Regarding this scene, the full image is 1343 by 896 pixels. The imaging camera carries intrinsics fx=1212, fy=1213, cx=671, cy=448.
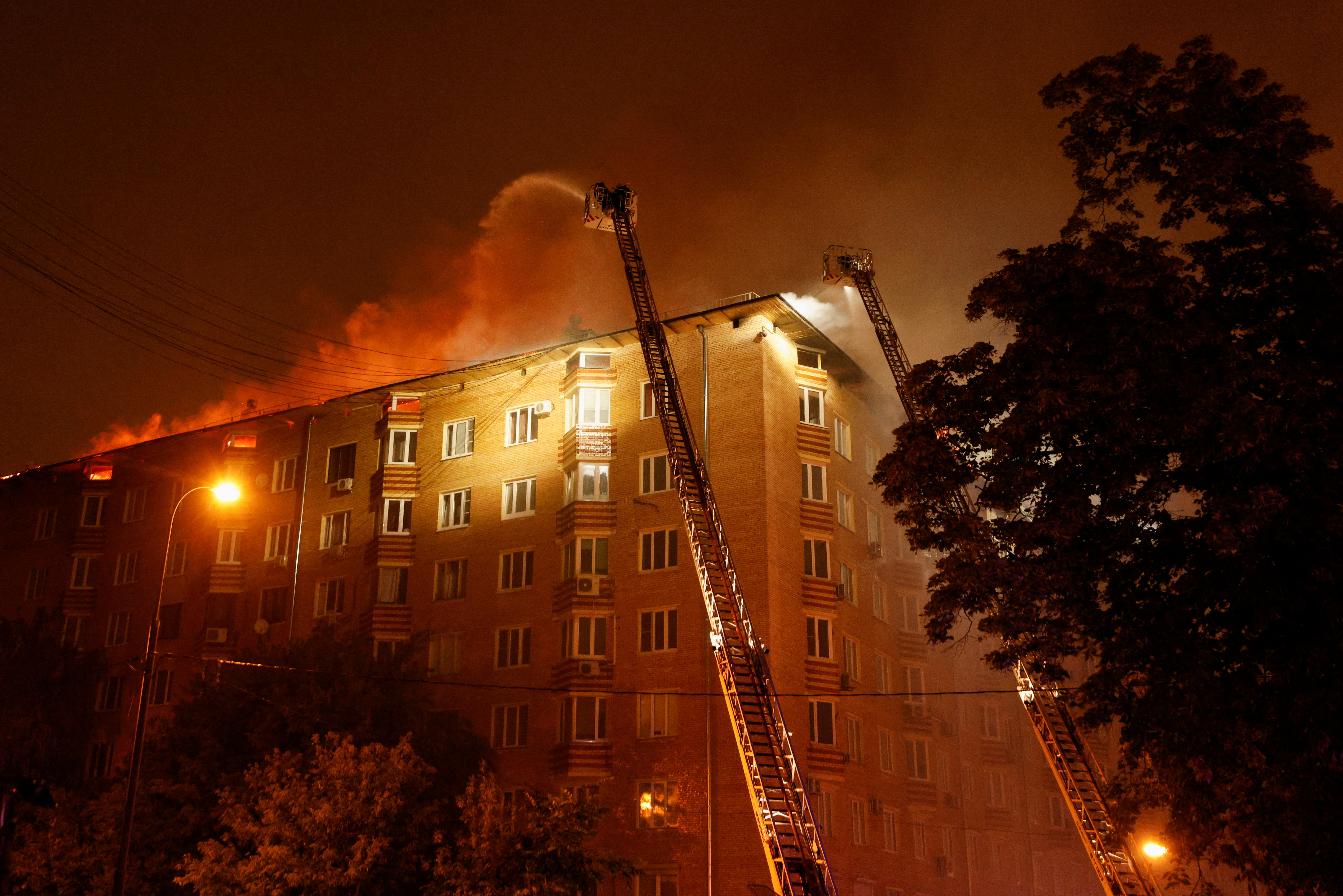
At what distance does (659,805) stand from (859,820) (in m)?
6.69

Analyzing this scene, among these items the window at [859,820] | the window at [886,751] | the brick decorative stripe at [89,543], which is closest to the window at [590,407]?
the window at [886,751]

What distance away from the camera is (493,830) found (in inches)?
1054

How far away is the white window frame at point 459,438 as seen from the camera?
4531cm

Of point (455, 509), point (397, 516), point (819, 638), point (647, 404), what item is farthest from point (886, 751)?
point (397, 516)

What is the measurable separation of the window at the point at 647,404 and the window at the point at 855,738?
Result: 1187 centimetres

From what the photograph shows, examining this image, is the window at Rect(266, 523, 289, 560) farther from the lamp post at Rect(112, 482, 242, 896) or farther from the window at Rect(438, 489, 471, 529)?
the lamp post at Rect(112, 482, 242, 896)

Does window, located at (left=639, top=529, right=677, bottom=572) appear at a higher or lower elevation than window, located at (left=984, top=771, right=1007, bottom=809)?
higher

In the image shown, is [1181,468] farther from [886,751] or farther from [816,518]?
[886,751]

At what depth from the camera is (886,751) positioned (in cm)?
4172

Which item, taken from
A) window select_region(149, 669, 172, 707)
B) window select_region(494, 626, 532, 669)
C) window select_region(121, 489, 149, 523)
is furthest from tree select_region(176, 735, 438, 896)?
window select_region(121, 489, 149, 523)

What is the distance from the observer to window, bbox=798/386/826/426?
4147 cm

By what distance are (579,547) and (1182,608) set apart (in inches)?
903

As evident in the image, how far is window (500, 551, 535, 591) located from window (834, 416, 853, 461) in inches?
450

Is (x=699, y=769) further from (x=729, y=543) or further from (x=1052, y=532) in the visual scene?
(x=1052, y=532)
